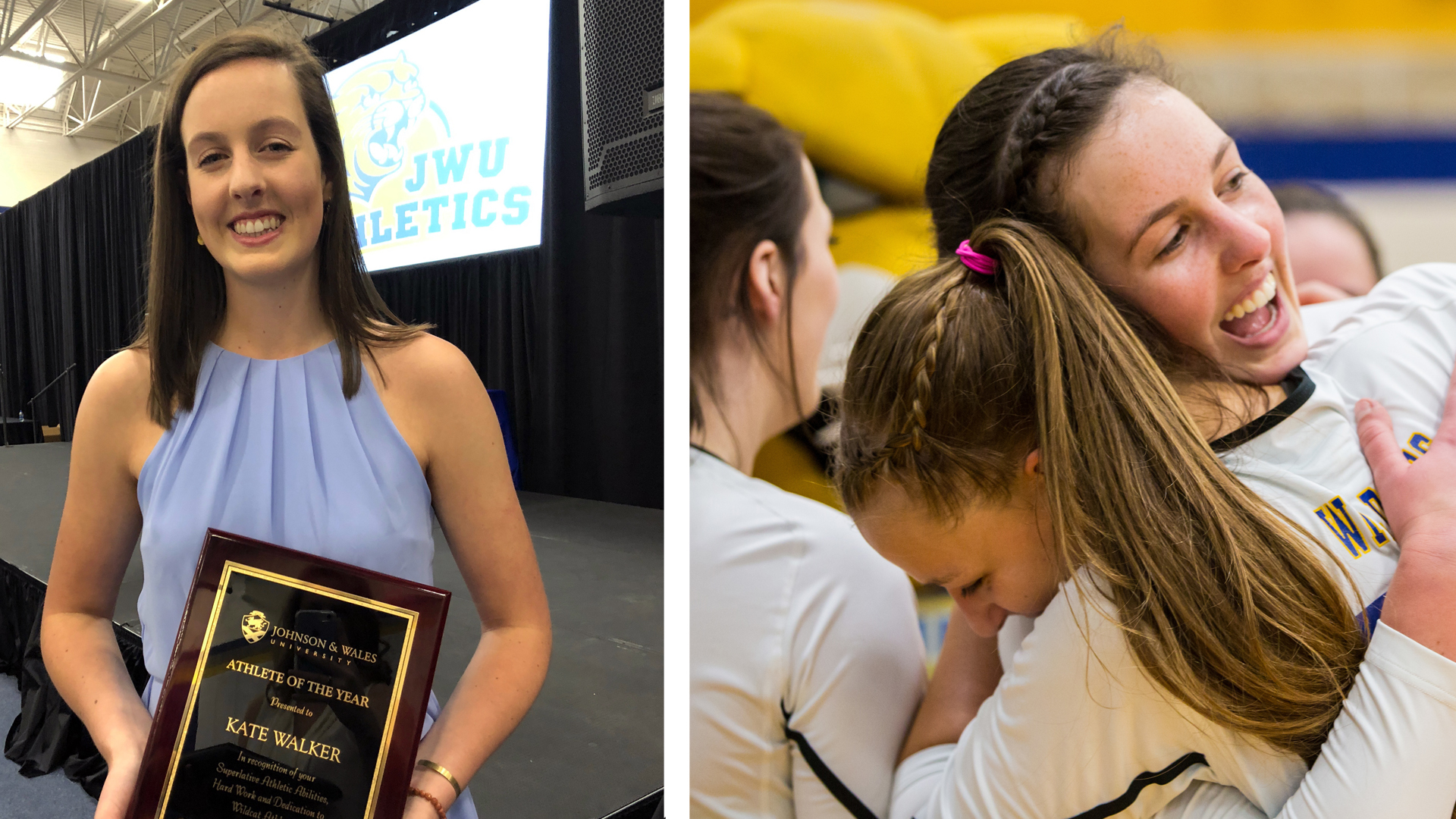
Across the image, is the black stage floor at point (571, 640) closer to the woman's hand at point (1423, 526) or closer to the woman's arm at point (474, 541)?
the woman's arm at point (474, 541)

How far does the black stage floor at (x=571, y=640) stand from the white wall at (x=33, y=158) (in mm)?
412

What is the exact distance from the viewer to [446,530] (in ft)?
3.27

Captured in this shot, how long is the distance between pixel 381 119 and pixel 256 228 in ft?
0.78

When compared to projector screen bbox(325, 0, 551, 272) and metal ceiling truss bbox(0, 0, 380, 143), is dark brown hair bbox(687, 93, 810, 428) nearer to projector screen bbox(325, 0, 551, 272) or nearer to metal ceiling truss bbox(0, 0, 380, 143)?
projector screen bbox(325, 0, 551, 272)

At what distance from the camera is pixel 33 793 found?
1.03 metres

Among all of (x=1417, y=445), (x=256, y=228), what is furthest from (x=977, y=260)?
(x=256, y=228)

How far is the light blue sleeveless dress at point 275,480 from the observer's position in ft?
3.06

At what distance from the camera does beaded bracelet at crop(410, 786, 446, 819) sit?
0.94m

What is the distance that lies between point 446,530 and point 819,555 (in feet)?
1.79

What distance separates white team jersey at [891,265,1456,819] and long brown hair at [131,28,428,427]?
39.7 inches

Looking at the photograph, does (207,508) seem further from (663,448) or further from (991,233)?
(991,233)

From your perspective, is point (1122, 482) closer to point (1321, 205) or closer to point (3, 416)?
point (1321, 205)

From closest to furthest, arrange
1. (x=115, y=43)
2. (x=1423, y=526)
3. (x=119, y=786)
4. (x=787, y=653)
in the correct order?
(x=1423, y=526), (x=119, y=786), (x=115, y=43), (x=787, y=653)

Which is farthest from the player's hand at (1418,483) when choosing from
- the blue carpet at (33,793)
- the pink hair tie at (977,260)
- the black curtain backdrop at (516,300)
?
the blue carpet at (33,793)
